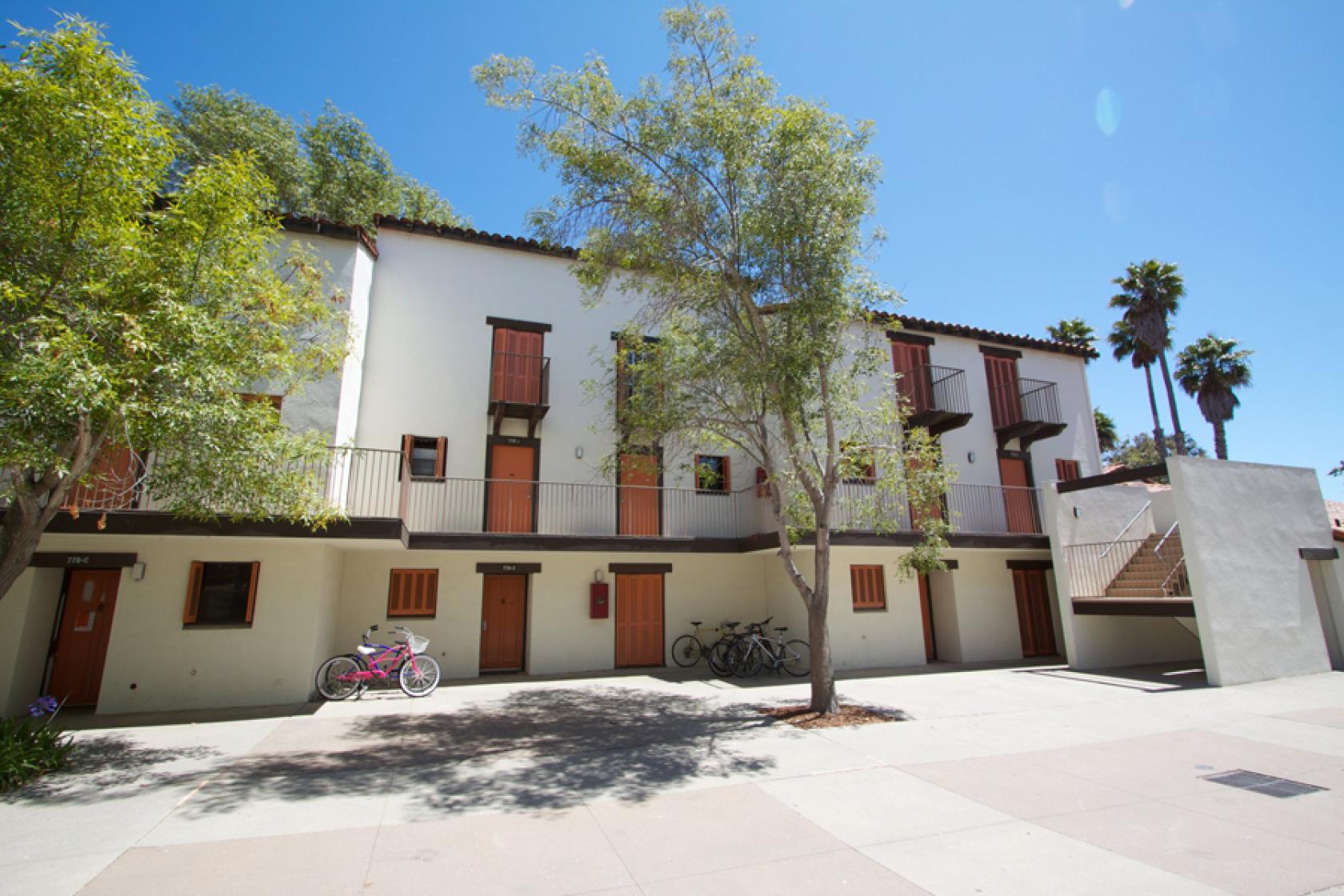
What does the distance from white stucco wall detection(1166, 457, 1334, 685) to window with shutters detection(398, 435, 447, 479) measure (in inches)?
511

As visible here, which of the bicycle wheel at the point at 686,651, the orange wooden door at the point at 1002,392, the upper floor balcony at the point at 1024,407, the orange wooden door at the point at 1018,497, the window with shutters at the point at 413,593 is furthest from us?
the orange wooden door at the point at 1002,392

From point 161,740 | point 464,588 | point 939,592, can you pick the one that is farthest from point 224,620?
point 939,592

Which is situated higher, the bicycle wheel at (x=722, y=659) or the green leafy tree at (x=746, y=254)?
the green leafy tree at (x=746, y=254)

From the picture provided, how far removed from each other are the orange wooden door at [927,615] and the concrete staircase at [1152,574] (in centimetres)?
354

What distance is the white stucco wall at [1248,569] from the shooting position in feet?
34.2

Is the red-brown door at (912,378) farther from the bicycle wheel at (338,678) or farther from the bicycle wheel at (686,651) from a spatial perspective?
the bicycle wheel at (338,678)

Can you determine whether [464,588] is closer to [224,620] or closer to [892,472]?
[224,620]

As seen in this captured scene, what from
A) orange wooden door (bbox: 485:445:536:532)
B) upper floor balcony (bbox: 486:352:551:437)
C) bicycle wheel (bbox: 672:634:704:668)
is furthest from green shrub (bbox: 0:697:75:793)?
bicycle wheel (bbox: 672:634:704:668)

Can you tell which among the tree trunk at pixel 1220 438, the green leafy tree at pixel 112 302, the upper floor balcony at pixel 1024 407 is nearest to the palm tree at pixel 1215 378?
the tree trunk at pixel 1220 438

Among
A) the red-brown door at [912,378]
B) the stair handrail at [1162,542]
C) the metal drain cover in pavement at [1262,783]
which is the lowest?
the metal drain cover in pavement at [1262,783]

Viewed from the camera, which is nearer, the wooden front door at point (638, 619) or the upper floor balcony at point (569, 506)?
the upper floor balcony at point (569, 506)

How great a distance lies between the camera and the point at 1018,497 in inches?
627

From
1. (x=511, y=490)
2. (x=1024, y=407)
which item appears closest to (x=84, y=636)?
(x=511, y=490)

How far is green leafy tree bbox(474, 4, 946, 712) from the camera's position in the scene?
861 cm
